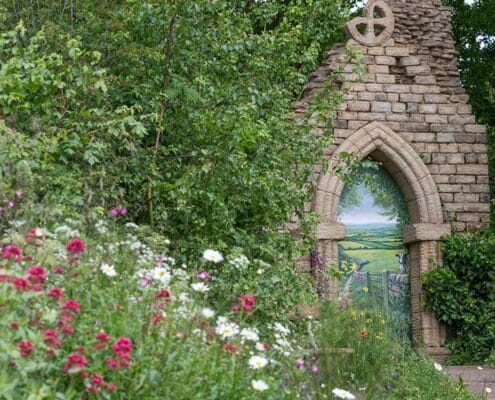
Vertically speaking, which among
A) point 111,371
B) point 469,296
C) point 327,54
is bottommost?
point 111,371

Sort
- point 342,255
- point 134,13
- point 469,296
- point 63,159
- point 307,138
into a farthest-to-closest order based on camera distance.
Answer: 1. point 342,255
2. point 469,296
3. point 307,138
4. point 134,13
5. point 63,159

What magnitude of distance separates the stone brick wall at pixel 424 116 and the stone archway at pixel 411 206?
5.1 inches

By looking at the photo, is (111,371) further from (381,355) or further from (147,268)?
(381,355)

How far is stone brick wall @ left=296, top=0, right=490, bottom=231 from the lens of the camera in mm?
10578

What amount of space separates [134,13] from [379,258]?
17.3 ft

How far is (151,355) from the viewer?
331 centimetres

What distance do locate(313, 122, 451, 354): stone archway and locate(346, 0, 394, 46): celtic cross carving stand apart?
1.10m

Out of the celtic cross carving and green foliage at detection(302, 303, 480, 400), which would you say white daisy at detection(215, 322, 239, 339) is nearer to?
green foliage at detection(302, 303, 480, 400)

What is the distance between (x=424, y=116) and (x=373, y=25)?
1326 mm

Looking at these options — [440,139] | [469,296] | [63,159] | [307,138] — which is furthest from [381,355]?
[440,139]

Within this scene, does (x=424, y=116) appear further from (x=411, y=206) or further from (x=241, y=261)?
(x=241, y=261)

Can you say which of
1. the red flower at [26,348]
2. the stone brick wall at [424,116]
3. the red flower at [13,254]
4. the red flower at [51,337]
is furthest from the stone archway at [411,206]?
the red flower at [26,348]

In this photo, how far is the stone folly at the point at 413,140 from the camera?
10.4m

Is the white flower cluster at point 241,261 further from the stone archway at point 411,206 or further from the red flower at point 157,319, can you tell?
the stone archway at point 411,206
